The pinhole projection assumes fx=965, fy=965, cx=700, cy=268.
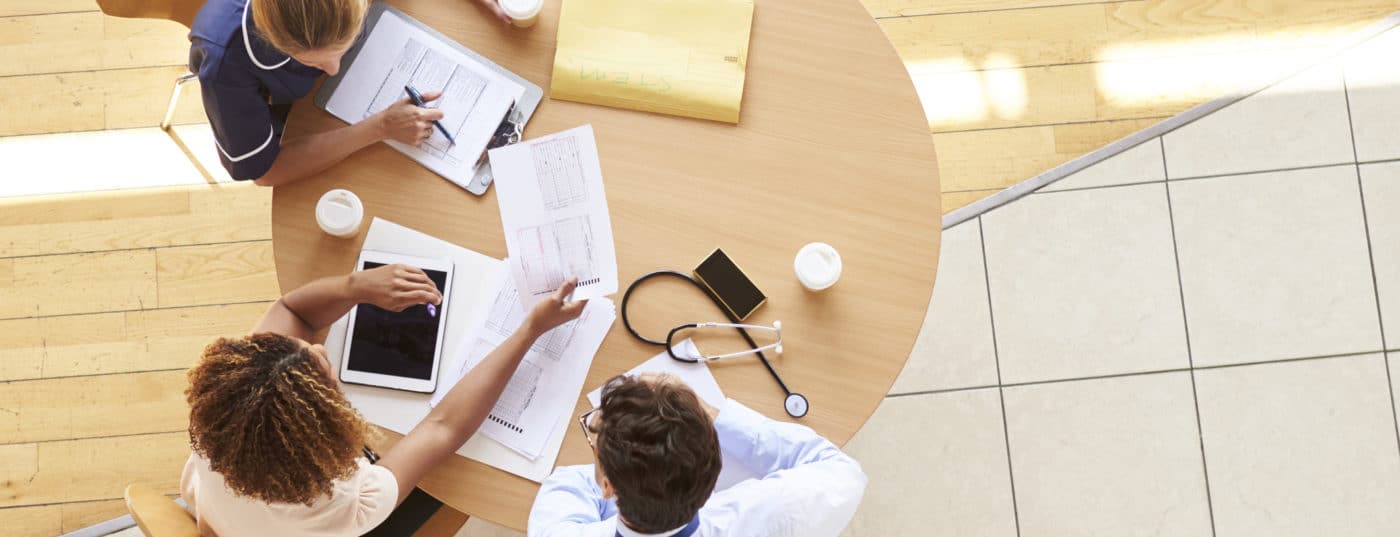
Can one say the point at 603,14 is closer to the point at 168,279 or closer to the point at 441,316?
the point at 441,316

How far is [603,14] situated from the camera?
1719mm

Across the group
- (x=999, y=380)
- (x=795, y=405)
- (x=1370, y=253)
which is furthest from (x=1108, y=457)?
(x=795, y=405)

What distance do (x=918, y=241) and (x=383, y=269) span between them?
91 cm

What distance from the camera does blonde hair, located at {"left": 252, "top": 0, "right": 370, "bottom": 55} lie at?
58.9 inches

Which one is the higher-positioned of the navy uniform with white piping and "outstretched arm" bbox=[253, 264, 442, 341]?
the navy uniform with white piping

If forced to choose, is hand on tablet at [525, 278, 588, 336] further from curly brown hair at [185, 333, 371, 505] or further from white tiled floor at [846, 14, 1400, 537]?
white tiled floor at [846, 14, 1400, 537]

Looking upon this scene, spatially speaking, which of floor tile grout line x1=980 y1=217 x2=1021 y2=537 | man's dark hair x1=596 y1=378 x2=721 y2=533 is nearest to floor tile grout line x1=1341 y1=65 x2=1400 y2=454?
floor tile grout line x1=980 y1=217 x2=1021 y2=537

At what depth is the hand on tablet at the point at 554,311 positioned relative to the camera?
5.24 ft

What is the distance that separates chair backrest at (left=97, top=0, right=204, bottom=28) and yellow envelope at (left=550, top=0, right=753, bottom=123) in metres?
0.70

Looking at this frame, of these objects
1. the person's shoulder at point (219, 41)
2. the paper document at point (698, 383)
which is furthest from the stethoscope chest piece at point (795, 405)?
the person's shoulder at point (219, 41)

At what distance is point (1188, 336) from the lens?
245 centimetres

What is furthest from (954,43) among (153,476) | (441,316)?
(153,476)

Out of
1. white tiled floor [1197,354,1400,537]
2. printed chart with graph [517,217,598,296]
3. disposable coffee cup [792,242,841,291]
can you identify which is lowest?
white tiled floor [1197,354,1400,537]

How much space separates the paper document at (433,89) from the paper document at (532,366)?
238mm
